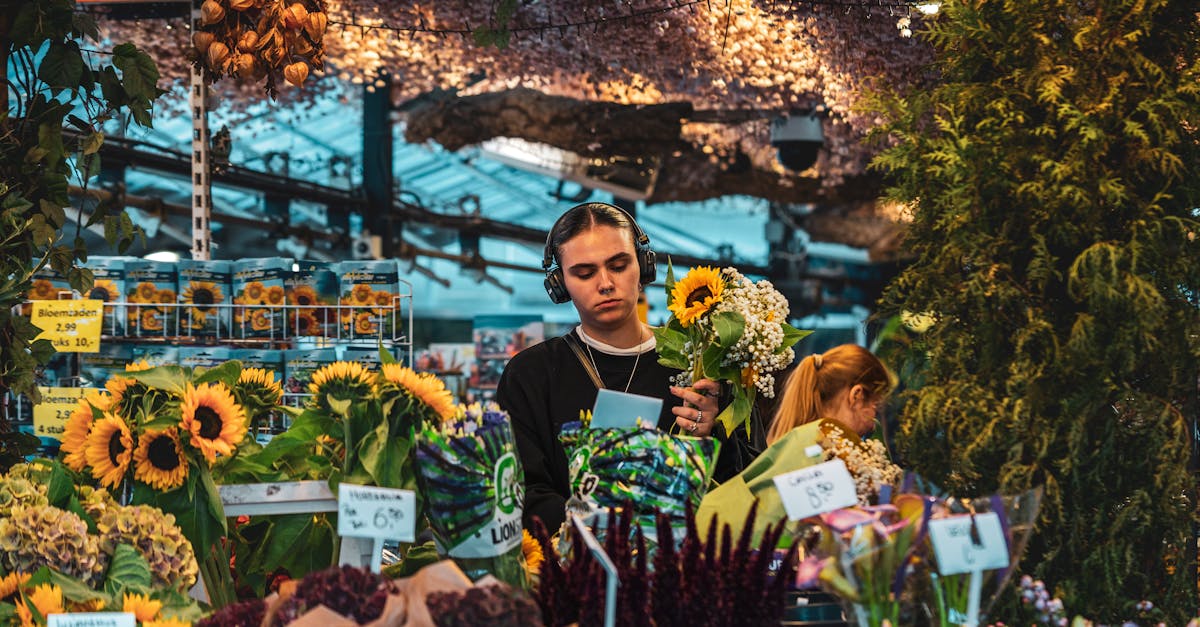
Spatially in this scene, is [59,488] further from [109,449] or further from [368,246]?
[368,246]

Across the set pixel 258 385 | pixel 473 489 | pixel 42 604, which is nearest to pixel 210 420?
pixel 258 385

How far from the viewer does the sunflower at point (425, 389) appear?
1.63 metres

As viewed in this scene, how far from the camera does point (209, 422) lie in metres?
1.67

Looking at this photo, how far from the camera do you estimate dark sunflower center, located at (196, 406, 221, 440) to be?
167 centimetres

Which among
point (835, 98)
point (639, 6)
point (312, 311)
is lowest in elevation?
point (312, 311)

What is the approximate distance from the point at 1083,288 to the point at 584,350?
1095 mm

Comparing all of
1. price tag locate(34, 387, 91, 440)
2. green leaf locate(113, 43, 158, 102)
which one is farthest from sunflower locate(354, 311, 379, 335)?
green leaf locate(113, 43, 158, 102)

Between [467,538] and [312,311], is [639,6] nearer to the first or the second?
[312,311]

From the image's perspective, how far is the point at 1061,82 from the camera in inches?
76.8

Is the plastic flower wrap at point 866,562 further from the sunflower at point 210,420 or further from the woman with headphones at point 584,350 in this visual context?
the woman with headphones at point 584,350

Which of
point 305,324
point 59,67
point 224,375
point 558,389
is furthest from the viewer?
point 305,324

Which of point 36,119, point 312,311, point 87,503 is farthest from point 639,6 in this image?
point 87,503

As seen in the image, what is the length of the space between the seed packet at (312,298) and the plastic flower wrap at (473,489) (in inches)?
91.8

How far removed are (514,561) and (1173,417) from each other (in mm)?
1154
